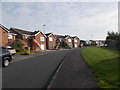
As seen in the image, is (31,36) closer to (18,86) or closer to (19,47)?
(19,47)

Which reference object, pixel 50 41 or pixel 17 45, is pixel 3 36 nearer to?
pixel 17 45

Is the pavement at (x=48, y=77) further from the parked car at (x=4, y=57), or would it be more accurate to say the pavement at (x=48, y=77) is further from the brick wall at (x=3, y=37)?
the brick wall at (x=3, y=37)

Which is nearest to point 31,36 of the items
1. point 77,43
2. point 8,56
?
point 8,56

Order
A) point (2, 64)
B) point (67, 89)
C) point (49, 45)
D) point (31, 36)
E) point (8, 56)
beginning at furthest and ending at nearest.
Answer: point (49, 45)
point (31, 36)
point (8, 56)
point (2, 64)
point (67, 89)

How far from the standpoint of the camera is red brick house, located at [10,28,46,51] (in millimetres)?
32675

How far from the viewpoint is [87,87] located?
4.58m

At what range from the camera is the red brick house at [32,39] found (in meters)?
32.7

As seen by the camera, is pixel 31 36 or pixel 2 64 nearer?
pixel 2 64

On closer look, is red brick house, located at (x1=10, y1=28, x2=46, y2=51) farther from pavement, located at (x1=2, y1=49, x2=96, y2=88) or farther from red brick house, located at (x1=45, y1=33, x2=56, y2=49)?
pavement, located at (x1=2, y1=49, x2=96, y2=88)

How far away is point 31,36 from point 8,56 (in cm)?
2730

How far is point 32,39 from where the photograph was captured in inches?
1348

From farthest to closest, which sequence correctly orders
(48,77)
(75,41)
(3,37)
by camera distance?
1. (75,41)
2. (3,37)
3. (48,77)

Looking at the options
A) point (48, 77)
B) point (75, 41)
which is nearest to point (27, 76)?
point (48, 77)

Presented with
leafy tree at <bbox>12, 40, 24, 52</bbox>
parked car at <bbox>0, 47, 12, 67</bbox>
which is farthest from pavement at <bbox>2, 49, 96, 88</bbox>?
leafy tree at <bbox>12, 40, 24, 52</bbox>
